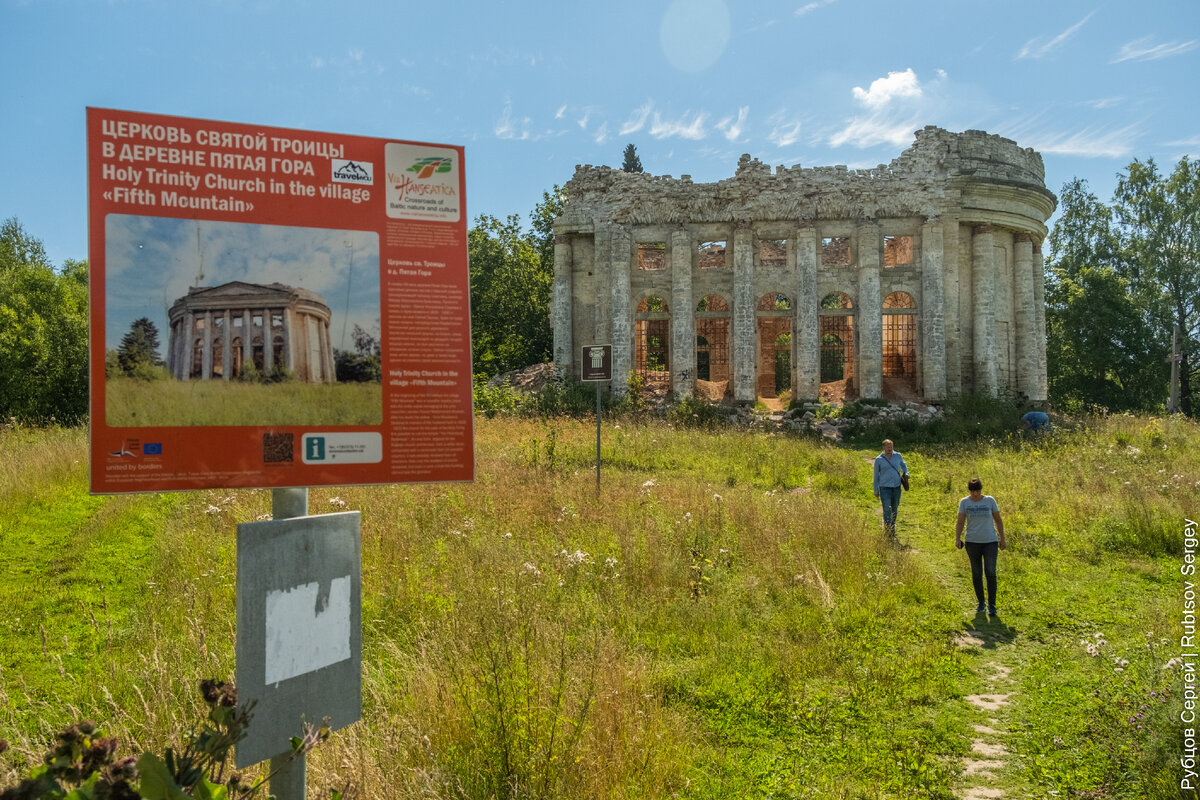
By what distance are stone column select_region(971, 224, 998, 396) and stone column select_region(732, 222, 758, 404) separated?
7708 millimetres

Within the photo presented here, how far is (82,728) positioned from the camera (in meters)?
1.93

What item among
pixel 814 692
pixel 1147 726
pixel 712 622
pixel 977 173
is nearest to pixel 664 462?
pixel 712 622

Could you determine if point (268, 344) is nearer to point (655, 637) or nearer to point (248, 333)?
point (248, 333)

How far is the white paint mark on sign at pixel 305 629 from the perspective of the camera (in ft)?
8.60

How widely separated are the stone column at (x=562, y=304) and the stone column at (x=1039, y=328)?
1642 cm

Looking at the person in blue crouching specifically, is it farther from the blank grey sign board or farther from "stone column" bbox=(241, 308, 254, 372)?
"stone column" bbox=(241, 308, 254, 372)

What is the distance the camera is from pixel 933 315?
2430 centimetres

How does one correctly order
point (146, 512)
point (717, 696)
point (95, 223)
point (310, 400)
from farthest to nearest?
point (146, 512), point (717, 696), point (310, 400), point (95, 223)

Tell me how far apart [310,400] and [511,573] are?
12.5 ft

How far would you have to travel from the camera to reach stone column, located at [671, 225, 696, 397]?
2486 cm

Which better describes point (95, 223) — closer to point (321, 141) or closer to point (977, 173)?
point (321, 141)

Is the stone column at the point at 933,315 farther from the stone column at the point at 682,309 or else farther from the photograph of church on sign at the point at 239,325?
the photograph of church on sign at the point at 239,325

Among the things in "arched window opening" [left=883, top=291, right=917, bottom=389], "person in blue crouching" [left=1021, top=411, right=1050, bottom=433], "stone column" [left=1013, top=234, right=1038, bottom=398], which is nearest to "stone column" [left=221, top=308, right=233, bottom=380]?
"person in blue crouching" [left=1021, top=411, right=1050, bottom=433]

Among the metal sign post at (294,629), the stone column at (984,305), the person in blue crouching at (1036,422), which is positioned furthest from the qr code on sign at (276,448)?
the stone column at (984,305)
